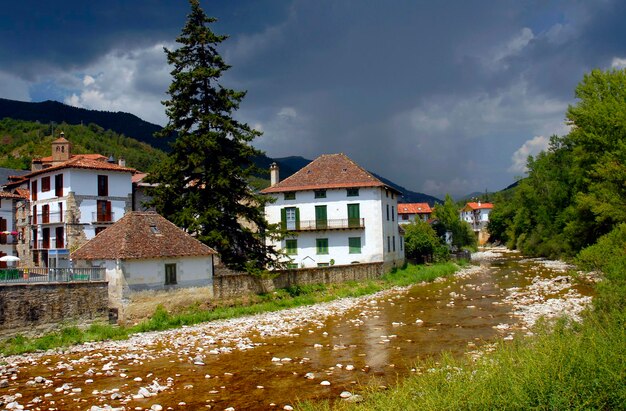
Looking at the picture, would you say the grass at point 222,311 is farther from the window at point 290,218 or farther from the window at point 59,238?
the window at point 59,238

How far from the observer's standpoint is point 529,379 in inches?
313

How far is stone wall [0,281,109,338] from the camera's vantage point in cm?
2142

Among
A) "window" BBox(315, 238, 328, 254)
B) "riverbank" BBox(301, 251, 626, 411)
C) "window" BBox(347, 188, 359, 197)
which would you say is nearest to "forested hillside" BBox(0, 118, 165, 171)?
"window" BBox(315, 238, 328, 254)

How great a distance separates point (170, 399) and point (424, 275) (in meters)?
34.3

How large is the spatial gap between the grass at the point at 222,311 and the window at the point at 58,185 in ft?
75.3

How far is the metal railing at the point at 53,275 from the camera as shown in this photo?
23.1 m

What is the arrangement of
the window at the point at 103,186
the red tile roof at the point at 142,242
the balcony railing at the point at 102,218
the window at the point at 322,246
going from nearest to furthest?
the red tile roof at the point at 142,242, the balcony railing at the point at 102,218, the window at the point at 103,186, the window at the point at 322,246

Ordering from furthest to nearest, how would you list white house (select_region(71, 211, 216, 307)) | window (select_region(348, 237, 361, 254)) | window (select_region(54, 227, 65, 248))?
1. window (select_region(348, 237, 361, 254))
2. window (select_region(54, 227, 65, 248))
3. white house (select_region(71, 211, 216, 307))

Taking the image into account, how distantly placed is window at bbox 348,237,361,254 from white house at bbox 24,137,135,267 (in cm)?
2030

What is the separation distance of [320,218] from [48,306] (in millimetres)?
26653

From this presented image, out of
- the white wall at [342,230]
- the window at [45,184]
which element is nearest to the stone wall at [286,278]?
the white wall at [342,230]

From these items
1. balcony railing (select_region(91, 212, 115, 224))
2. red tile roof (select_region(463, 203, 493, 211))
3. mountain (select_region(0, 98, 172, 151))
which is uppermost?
mountain (select_region(0, 98, 172, 151))

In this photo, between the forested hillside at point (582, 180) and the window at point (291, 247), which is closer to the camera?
the forested hillside at point (582, 180)

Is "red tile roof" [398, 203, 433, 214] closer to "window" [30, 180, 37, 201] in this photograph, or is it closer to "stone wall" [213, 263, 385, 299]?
"stone wall" [213, 263, 385, 299]
